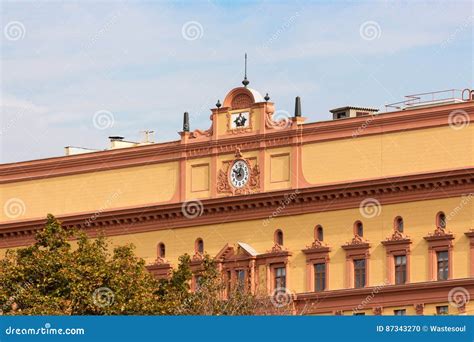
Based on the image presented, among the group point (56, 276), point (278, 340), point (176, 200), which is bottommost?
point (278, 340)

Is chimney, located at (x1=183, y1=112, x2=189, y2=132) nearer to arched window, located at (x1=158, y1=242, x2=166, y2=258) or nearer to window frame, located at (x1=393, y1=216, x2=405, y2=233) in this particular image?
arched window, located at (x1=158, y1=242, x2=166, y2=258)

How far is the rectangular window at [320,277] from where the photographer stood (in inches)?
3720

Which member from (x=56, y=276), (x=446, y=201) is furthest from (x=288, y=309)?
(x=56, y=276)

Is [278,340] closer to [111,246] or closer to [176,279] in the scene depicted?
[176,279]

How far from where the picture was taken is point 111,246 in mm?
102375

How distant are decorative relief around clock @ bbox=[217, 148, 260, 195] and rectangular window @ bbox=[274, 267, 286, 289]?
13.2 feet

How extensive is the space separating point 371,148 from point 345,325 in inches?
2207

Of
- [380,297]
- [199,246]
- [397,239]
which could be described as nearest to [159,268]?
[199,246]

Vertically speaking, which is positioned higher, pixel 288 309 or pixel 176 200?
pixel 176 200

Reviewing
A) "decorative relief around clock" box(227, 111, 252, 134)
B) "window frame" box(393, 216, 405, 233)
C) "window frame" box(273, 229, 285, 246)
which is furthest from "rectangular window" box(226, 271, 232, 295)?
"window frame" box(393, 216, 405, 233)

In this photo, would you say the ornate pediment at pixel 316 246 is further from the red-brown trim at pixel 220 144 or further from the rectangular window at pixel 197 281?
the rectangular window at pixel 197 281

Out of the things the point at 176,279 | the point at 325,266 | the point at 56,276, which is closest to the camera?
the point at 56,276

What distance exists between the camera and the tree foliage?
78625mm

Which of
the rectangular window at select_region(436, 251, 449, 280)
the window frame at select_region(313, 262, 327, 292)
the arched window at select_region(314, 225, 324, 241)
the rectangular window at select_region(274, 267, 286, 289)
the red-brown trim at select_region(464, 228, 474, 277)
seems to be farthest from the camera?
the rectangular window at select_region(274, 267, 286, 289)
